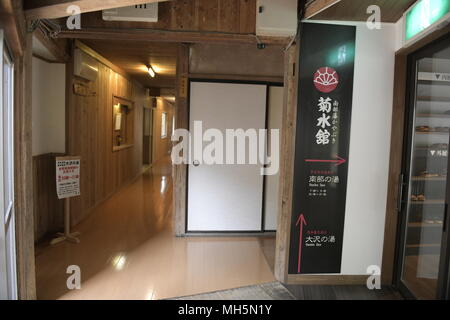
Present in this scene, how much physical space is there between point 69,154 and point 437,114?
407 centimetres

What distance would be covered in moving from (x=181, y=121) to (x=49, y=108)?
1.69m

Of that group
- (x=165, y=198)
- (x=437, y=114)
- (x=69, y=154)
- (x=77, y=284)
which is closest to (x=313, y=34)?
(x=437, y=114)

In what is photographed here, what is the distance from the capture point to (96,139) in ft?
15.5

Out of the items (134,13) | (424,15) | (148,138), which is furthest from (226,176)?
(148,138)

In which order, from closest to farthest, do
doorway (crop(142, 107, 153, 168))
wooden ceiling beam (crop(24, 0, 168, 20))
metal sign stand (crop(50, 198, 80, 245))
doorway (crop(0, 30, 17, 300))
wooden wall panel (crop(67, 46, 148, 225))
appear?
1. wooden ceiling beam (crop(24, 0, 168, 20))
2. doorway (crop(0, 30, 17, 300))
3. metal sign stand (crop(50, 198, 80, 245))
4. wooden wall panel (crop(67, 46, 148, 225))
5. doorway (crop(142, 107, 153, 168))

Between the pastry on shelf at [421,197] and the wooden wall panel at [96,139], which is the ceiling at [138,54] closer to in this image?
Answer: the wooden wall panel at [96,139]

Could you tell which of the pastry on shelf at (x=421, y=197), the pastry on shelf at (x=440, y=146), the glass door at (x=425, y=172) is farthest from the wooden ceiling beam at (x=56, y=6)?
the pastry on shelf at (x=421, y=197)

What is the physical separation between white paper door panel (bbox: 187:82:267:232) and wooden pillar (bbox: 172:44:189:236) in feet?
0.28

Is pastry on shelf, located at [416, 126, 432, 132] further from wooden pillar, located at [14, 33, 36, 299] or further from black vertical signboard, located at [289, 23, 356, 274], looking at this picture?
wooden pillar, located at [14, 33, 36, 299]

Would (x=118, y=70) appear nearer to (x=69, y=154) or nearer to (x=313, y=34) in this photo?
(x=69, y=154)

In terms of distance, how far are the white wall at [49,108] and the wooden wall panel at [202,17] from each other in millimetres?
1380

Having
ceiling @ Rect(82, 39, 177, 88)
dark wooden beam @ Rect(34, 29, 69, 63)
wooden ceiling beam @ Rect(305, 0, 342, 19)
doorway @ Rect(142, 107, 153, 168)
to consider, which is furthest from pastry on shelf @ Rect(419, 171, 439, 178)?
doorway @ Rect(142, 107, 153, 168)

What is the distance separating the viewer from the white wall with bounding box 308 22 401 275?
257cm

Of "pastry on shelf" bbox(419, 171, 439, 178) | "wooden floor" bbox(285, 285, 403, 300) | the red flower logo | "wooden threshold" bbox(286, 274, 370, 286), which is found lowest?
"wooden floor" bbox(285, 285, 403, 300)
